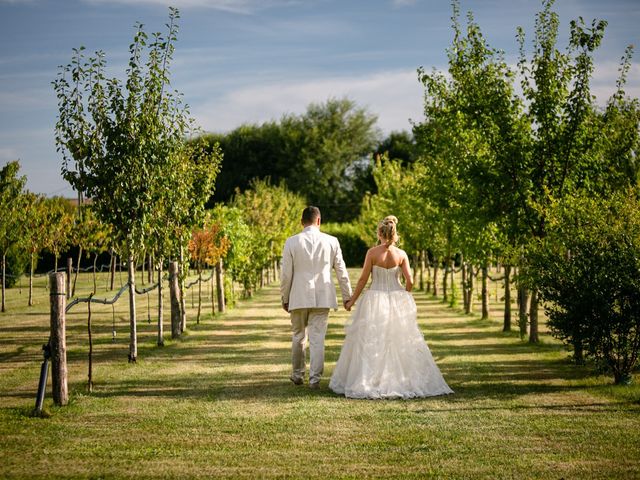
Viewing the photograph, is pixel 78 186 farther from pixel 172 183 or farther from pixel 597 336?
pixel 597 336

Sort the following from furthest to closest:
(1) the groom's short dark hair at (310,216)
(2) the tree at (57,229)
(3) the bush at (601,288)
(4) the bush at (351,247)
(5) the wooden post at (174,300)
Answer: (4) the bush at (351,247) < (2) the tree at (57,229) < (5) the wooden post at (174,300) < (1) the groom's short dark hair at (310,216) < (3) the bush at (601,288)

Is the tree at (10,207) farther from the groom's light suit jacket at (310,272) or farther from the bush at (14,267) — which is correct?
the groom's light suit jacket at (310,272)

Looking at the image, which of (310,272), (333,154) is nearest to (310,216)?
(310,272)

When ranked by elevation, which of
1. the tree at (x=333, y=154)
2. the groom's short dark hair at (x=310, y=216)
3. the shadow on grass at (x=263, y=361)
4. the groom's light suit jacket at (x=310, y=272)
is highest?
the tree at (x=333, y=154)

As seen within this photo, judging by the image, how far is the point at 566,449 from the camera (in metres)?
7.76

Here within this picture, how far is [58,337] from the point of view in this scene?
1009cm

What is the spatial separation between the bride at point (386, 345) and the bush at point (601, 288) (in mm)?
2165

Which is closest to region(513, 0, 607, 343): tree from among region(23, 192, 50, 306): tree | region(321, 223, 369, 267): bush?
region(23, 192, 50, 306): tree

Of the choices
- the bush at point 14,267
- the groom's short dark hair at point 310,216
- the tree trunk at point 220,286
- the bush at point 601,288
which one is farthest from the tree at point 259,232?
the bush at point 601,288

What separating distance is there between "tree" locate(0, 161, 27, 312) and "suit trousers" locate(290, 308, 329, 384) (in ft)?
64.2

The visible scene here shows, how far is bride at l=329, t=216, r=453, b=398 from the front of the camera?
35.5ft

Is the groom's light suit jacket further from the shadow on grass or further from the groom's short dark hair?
the shadow on grass

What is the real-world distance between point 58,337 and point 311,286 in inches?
135

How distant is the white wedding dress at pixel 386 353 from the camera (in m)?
10.8
